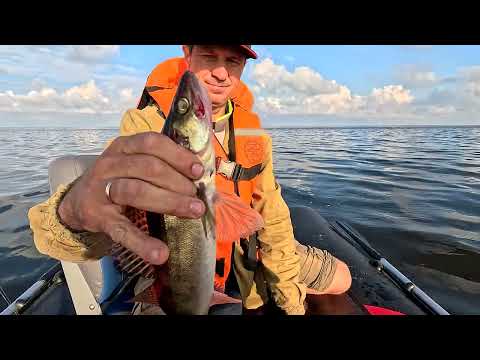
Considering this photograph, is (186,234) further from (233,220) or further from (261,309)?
(261,309)

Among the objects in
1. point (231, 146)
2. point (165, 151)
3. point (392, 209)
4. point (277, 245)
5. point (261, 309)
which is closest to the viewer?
point (165, 151)

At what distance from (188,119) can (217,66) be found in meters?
1.00

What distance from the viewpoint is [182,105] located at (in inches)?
63.2

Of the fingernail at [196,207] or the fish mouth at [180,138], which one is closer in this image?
the fingernail at [196,207]

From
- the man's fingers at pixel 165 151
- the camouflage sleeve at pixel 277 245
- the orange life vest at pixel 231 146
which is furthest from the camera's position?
the camouflage sleeve at pixel 277 245

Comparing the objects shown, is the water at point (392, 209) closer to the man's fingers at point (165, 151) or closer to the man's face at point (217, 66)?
the man's face at point (217, 66)

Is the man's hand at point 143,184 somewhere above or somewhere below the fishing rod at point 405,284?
above

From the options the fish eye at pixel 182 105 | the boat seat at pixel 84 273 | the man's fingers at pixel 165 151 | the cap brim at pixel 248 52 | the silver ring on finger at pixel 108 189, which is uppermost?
the cap brim at pixel 248 52

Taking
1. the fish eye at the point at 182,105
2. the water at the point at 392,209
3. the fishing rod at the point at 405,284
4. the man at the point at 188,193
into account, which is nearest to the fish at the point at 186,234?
the fish eye at the point at 182,105

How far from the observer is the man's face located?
237 centimetres

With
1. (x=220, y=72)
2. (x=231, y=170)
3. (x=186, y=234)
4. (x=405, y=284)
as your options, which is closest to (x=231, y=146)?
(x=231, y=170)

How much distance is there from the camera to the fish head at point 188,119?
1594mm
